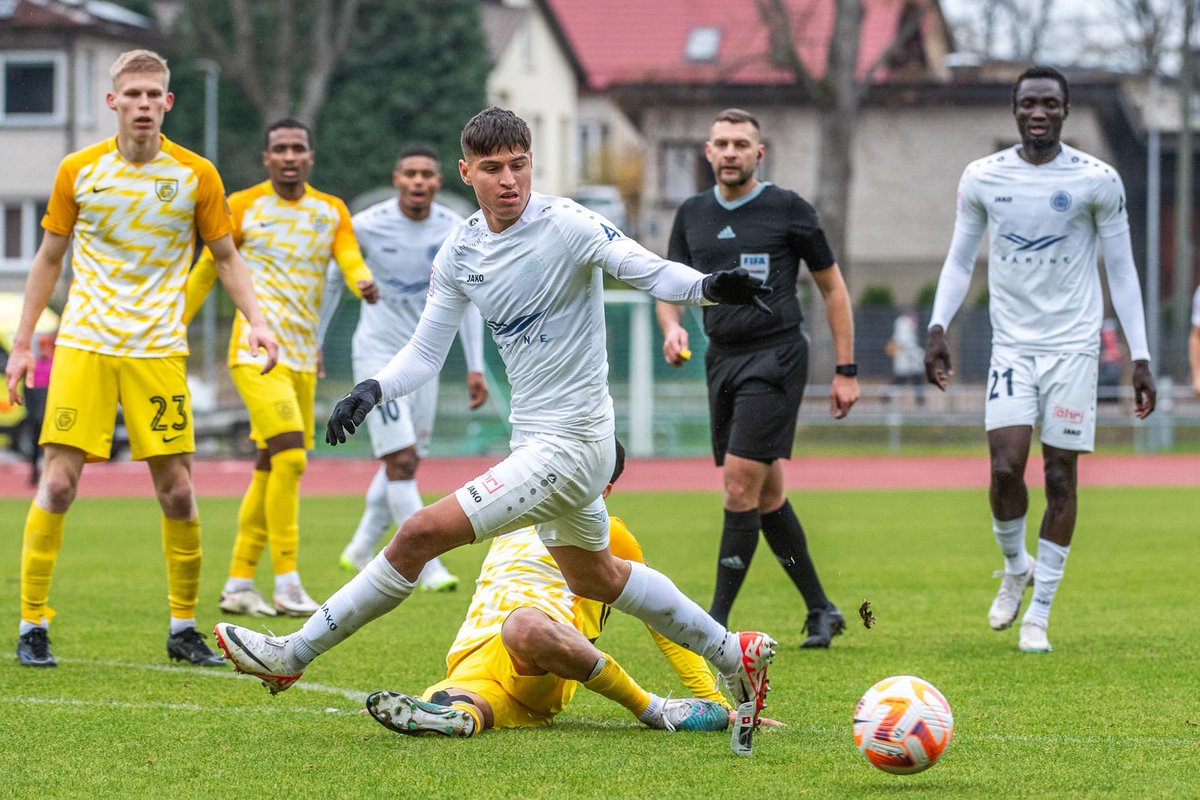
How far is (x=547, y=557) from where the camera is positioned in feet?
21.0

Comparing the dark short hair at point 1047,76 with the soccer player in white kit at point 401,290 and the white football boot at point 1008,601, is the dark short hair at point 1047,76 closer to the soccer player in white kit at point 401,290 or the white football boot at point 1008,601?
the white football boot at point 1008,601

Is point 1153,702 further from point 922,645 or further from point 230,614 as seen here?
point 230,614

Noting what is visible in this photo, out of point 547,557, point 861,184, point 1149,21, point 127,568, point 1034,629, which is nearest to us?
point 547,557

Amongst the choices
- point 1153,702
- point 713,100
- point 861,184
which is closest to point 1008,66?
point 861,184

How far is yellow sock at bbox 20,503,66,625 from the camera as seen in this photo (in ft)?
24.5

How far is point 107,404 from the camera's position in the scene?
738cm

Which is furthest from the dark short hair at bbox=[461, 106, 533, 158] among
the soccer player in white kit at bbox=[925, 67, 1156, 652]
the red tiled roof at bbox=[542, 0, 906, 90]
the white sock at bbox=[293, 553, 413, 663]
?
the red tiled roof at bbox=[542, 0, 906, 90]

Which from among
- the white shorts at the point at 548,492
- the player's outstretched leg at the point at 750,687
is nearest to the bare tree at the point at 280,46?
the white shorts at the point at 548,492

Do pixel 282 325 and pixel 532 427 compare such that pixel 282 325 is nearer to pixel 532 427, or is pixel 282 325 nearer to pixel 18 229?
pixel 532 427

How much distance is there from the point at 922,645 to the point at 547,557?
99.6 inches

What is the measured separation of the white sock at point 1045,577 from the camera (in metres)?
8.08

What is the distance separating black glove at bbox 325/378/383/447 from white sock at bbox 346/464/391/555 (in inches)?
220

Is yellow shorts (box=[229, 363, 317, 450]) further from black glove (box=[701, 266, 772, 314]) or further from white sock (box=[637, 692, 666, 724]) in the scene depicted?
black glove (box=[701, 266, 772, 314])

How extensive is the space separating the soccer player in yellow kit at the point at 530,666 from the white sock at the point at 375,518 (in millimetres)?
4785
